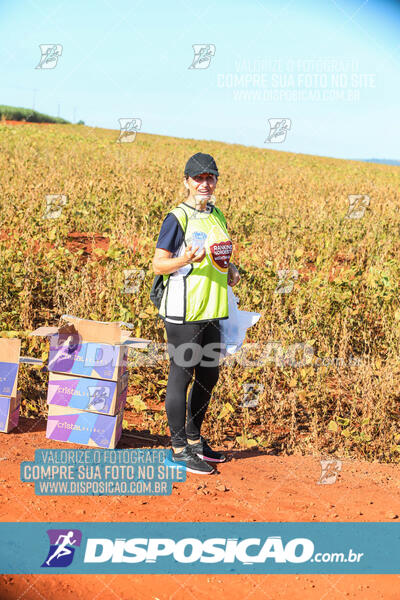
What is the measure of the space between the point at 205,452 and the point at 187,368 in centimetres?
74

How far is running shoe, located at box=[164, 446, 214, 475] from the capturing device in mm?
3721

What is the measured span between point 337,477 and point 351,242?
5.60 meters

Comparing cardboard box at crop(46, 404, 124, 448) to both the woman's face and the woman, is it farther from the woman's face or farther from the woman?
the woman's face

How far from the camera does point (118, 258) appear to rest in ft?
20.1

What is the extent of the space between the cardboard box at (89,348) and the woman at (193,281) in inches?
18.7

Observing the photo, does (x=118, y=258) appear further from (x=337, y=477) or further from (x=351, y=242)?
(x=351, y=242)

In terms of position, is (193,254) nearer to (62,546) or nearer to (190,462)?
(190,462)

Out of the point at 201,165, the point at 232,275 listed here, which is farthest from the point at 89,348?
the point at 201,165

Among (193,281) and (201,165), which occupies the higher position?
(201,165)

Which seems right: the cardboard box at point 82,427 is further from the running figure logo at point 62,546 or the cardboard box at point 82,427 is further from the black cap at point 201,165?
the black cap at point 201,165

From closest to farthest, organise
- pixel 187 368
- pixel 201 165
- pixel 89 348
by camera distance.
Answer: pixel 201 165
pixel 187 368
pixel 89 348

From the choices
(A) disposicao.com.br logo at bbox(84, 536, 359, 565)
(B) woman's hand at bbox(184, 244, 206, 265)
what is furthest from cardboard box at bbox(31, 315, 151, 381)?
(A) disposicao.com.br logo at bbox(84, 536, 359, 565)

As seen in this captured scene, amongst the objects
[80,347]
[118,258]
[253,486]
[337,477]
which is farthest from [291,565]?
[118,258]

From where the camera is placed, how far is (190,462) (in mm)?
3730
